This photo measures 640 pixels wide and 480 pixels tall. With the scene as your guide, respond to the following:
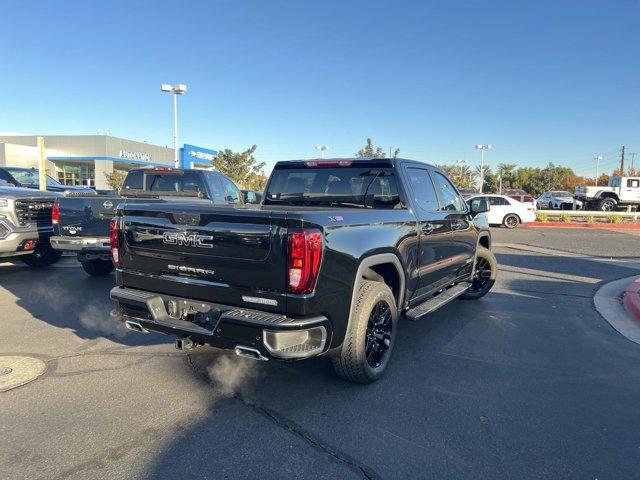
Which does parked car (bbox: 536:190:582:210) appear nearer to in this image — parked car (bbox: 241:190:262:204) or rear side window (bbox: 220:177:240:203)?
rear side window (bbox: 220:177:240:203)

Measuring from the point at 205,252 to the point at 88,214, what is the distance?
176 inches

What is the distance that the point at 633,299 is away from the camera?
7.09 m

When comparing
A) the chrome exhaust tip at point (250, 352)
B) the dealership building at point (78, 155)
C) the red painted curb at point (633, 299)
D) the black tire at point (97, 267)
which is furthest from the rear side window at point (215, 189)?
the dealership building at point (78, 155)

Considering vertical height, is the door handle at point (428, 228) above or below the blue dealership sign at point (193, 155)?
below

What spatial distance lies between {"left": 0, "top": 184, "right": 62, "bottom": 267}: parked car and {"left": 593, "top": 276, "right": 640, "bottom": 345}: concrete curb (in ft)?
29.5

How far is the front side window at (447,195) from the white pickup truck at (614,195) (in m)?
30.0

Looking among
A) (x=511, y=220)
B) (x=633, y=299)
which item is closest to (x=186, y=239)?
(x=633, y=299)

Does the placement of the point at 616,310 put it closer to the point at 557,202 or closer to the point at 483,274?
the point at 483,274

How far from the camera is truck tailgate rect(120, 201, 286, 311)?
10.6 feet

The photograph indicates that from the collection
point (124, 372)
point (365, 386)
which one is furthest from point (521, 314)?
point (124, 372)

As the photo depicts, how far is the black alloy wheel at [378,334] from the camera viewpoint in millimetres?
4094

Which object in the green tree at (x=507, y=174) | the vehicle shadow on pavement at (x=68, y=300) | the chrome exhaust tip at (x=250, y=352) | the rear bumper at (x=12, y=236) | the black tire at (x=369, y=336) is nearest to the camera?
the chrome exhaust tip at (x=250, y=352)

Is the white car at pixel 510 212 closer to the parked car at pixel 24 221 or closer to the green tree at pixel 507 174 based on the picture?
the parked car at pixel 24 221

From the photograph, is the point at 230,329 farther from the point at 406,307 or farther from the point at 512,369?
the point at 512,369
